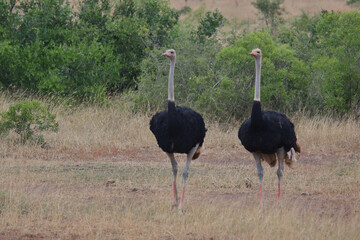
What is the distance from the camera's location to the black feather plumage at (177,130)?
811cm

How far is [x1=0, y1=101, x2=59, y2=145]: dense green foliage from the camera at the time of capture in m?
12.5

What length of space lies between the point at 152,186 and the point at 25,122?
13.3 ft

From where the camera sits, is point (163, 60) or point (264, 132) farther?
point (163, 60)

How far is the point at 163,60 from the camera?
1611 cm

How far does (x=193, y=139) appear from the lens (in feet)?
27.1

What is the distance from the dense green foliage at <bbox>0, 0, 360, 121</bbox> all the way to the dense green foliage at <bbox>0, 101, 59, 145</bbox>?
2949mm

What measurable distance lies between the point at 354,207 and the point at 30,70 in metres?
9.74

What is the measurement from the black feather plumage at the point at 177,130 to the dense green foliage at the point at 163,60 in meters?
6.34

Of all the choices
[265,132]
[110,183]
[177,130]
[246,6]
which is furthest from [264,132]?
[246,6]

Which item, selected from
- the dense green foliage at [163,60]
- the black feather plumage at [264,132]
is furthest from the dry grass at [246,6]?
the black feather plumage at [264,132]

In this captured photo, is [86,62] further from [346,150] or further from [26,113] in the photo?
[346,150]

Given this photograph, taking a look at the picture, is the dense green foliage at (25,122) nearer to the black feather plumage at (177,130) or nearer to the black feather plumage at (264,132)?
the black feather plumage at (177,130)

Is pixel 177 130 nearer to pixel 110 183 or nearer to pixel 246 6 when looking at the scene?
pixel 110 183

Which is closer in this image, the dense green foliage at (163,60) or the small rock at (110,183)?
the small rock at (110,183)
